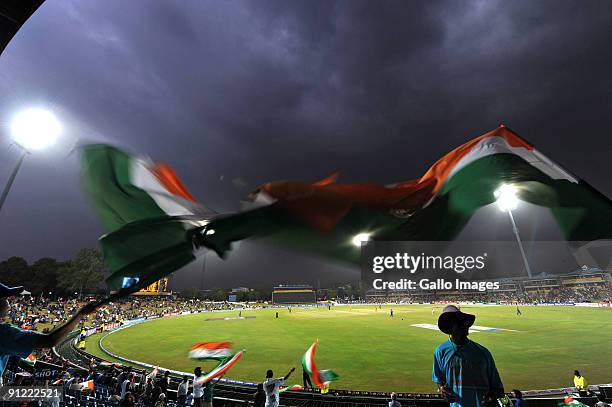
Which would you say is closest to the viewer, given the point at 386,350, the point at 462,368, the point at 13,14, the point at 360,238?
the point at 462,368

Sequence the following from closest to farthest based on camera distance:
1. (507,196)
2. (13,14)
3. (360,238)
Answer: (13,14) → (360,238) → (507,196)

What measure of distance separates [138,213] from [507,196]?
6086mm

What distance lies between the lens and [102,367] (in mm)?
16969

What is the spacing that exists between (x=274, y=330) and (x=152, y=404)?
112 feet

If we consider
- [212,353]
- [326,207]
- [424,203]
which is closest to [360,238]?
[326,207]

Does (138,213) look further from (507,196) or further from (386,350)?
(386,350)

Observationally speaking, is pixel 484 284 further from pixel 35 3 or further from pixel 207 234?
pixel 35 3

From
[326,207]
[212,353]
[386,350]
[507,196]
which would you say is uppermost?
[507,196]

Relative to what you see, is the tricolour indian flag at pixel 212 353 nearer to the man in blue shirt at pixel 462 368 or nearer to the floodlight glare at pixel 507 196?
the man in blue shirt at pixel 462 368

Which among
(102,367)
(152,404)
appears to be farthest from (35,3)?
(102,367)

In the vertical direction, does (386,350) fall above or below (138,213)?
below

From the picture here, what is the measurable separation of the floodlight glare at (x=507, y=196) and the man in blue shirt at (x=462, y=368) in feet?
10.4

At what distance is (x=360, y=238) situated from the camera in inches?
221

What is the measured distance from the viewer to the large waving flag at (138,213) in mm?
4258
